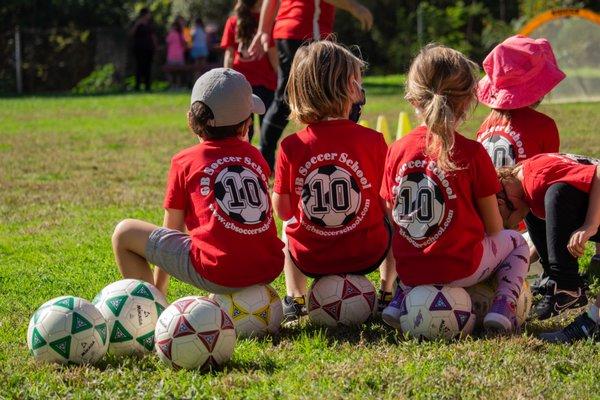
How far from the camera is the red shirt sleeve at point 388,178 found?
4.94m

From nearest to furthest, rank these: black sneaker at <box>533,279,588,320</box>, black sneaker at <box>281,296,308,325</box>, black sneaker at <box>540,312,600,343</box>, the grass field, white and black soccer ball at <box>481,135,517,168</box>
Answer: the grass field < black sneaker at <box>540,312,600,343</box> < black sneaker at <box>533,279,588,320</box> < black sneaker at <box>281,296,308,325</box> < white and black soccer ball at <box>481,135,517,168</box>

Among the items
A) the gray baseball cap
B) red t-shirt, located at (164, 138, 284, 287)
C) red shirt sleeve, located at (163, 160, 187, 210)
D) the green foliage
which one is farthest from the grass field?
the green foliage

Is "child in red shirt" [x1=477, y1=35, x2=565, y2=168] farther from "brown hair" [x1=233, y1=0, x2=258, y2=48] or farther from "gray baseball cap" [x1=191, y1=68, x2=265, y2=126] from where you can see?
"brown hair" [x1=233, y1=0, x2=258, y2=48]

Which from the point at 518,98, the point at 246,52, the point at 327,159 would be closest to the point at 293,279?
the point at 327,159

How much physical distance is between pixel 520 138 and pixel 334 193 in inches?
48.0

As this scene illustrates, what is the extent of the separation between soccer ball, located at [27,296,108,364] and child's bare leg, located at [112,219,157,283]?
23.3 inches

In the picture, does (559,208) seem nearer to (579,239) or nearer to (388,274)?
(579,239)

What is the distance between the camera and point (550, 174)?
4.91 m

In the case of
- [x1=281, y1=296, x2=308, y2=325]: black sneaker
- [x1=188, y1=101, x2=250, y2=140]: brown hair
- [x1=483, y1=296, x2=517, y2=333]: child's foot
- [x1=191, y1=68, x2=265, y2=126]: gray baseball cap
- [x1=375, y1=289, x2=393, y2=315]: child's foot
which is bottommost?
[x1=281, y1=296, x2=308, y2=325]: black sneaker

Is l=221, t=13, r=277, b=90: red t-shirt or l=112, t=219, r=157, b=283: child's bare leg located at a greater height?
l=221, t=13, r=277, b=90: red t-shirt

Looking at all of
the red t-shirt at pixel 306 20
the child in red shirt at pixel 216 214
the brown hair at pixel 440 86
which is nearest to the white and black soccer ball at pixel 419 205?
the brown hair at pixel 440 86

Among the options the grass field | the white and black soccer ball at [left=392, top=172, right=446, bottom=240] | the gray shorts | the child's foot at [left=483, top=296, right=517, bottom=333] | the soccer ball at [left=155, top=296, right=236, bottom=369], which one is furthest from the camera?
the gray shorts

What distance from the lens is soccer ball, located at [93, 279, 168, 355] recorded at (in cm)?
457

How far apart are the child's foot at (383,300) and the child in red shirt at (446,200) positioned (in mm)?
408
